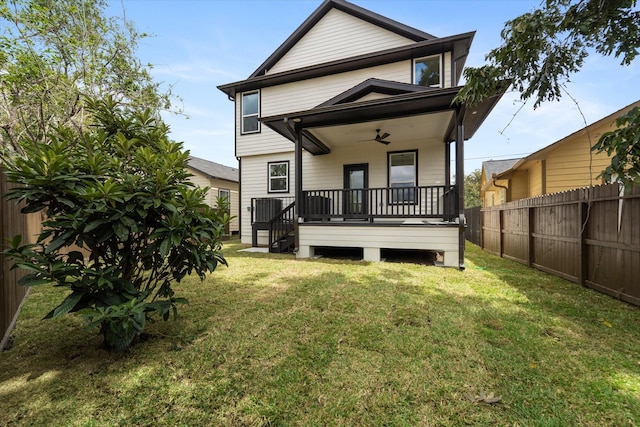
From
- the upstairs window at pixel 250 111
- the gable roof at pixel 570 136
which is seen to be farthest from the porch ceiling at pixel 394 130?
the gable roof at pixel 570 136

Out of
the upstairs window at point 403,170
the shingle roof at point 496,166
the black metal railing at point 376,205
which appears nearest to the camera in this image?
the black metal railing at point 376,205

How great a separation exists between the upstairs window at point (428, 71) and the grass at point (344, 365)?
737cm

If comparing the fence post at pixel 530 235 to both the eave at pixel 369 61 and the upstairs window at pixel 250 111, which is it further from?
the upstairs window at pixel 250 111

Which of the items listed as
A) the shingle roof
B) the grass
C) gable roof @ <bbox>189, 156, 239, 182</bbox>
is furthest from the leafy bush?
the shingle roof

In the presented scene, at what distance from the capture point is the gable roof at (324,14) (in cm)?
906

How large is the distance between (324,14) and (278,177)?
6690mm

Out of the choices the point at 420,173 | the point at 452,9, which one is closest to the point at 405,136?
the point at 420,173

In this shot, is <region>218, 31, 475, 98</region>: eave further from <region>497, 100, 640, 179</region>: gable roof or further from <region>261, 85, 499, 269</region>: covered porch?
<region>497, 100, 640, 179</region>: gable roof

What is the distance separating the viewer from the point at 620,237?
3723 millimetres

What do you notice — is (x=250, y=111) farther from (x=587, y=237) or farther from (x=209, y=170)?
(x=587, y=237)

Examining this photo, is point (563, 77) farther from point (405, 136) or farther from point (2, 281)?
point (2, 281)

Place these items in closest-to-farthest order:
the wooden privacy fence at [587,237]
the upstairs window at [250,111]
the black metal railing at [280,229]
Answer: the wooden privacy fence at [587,237] < the black metal railing at [280,229] < the upstairs window at [250,111]

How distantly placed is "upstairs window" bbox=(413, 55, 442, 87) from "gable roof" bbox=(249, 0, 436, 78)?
810mm

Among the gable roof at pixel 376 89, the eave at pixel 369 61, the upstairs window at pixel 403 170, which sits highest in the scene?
the eave at pixel 369 61
